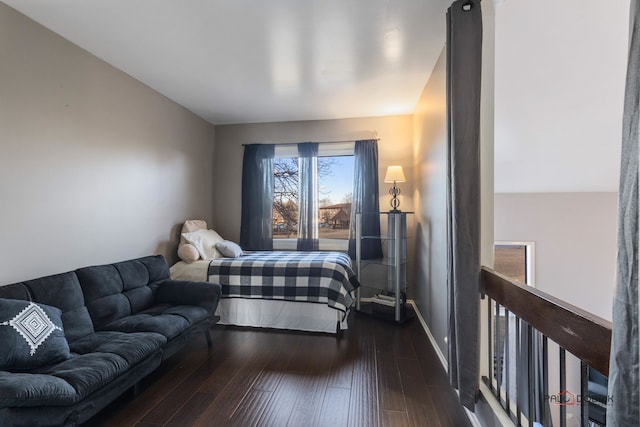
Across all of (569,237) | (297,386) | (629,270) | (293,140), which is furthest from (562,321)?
(293,140)

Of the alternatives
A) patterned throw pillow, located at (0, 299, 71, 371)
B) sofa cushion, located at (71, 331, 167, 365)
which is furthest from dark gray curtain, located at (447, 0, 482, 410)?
patterned throw pillow, located at (0, 299, 71, 371)

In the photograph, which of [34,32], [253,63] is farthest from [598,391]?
[34,32]

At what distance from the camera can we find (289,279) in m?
3.08

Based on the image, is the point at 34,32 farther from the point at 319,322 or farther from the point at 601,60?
the point at 601,60

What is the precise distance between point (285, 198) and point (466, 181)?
302 cm

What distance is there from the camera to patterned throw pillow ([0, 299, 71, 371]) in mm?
1491

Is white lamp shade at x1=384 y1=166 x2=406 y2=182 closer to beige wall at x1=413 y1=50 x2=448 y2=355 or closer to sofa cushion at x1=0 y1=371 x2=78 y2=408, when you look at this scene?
beige wall at x1=413 y1=50 x2=448 y2=355

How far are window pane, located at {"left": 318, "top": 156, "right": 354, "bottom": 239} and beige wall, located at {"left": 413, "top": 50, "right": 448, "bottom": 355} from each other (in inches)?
37.1

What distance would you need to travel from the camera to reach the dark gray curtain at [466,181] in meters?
1.60

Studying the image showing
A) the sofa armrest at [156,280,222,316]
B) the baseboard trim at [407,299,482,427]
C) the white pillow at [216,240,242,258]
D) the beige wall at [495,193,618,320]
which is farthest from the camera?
the white pillow at [216,240,242,258]

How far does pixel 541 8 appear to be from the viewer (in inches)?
68.5

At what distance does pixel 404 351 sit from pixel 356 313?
3.34 feet

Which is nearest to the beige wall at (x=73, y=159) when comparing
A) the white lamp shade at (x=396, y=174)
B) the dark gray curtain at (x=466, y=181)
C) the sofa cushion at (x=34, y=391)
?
the sofa cushion at (x=34, y=391)

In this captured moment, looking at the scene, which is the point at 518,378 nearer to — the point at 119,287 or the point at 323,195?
the point at 119,287
